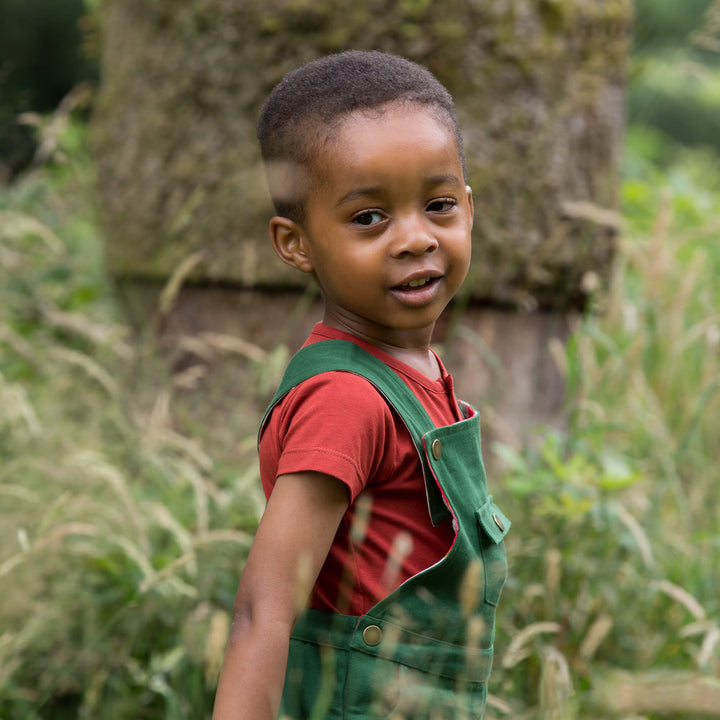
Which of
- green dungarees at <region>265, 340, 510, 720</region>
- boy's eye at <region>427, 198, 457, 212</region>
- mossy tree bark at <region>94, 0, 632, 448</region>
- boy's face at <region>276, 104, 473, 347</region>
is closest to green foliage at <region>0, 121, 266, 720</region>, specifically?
mossy tree bark at <region>94, 0, 632, 448</region>

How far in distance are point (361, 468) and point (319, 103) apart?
501 mm

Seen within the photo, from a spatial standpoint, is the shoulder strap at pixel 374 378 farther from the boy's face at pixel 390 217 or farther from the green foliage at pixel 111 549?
the green foliage at pixel 111 549

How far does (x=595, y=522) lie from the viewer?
221 cm

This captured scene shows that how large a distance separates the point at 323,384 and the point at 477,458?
0.29 metres

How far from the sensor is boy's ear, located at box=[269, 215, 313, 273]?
4.48 ft

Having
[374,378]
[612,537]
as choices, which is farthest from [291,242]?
[612,537]

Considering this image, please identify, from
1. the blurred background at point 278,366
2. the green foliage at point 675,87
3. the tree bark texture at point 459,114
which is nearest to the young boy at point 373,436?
the blurred background at point 278,366

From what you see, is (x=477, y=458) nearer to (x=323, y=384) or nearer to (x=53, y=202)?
(x=323, y=384)

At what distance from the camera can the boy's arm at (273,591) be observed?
3.80 ft

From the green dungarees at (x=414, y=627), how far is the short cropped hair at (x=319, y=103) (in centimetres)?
24

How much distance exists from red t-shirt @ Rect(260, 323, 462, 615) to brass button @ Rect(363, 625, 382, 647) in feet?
0.09

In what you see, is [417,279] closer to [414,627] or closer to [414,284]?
[414,284]

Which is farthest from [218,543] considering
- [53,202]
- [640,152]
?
[640,152]

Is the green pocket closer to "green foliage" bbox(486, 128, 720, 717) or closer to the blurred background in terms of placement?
"green foliage" bbox(486, 128, 720, 717)
